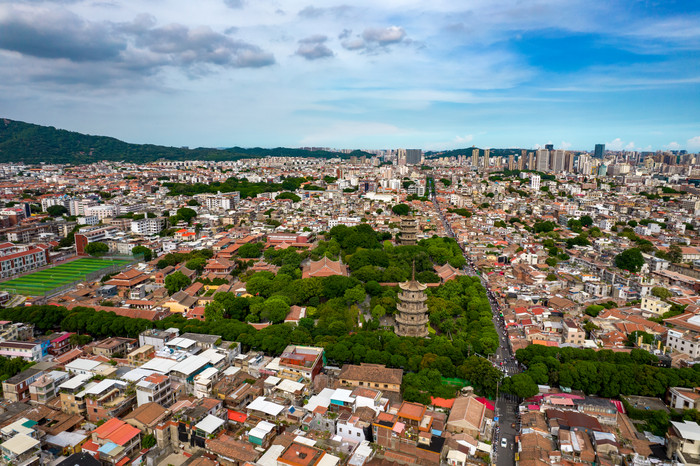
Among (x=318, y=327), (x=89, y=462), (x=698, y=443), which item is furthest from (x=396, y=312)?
(x=89, y=462)

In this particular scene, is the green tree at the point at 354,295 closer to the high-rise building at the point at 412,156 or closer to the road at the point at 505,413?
the road at the point at 505,413

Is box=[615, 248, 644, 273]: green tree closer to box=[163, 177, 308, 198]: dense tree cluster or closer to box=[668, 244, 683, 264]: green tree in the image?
box=[668, 244, 683, 264]: green tree

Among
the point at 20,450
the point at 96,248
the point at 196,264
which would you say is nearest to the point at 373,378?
the point at 20,450

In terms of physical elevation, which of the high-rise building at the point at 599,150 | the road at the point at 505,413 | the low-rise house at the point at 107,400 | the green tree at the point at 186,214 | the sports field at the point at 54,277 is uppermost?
the high-rise building at the point at 599,150

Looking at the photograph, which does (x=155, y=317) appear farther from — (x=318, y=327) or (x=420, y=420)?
(x=420, y=420)

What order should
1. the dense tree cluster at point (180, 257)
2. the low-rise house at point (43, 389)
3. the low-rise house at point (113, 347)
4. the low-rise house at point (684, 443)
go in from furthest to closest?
the dense tree cluster at point (180, 257) < the low-rise house at point (113, 347) < the low-rise house at point (43, 389) < the low-rise house at point (684, 443)

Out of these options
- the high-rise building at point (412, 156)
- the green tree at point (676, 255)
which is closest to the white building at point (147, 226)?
the green tree at point (676, 255)

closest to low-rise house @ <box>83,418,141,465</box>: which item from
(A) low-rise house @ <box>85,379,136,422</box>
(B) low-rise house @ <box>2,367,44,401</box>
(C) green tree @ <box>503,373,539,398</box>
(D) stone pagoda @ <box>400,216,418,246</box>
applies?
(A) low-rise house @ <box>85,379,136,422</box>
